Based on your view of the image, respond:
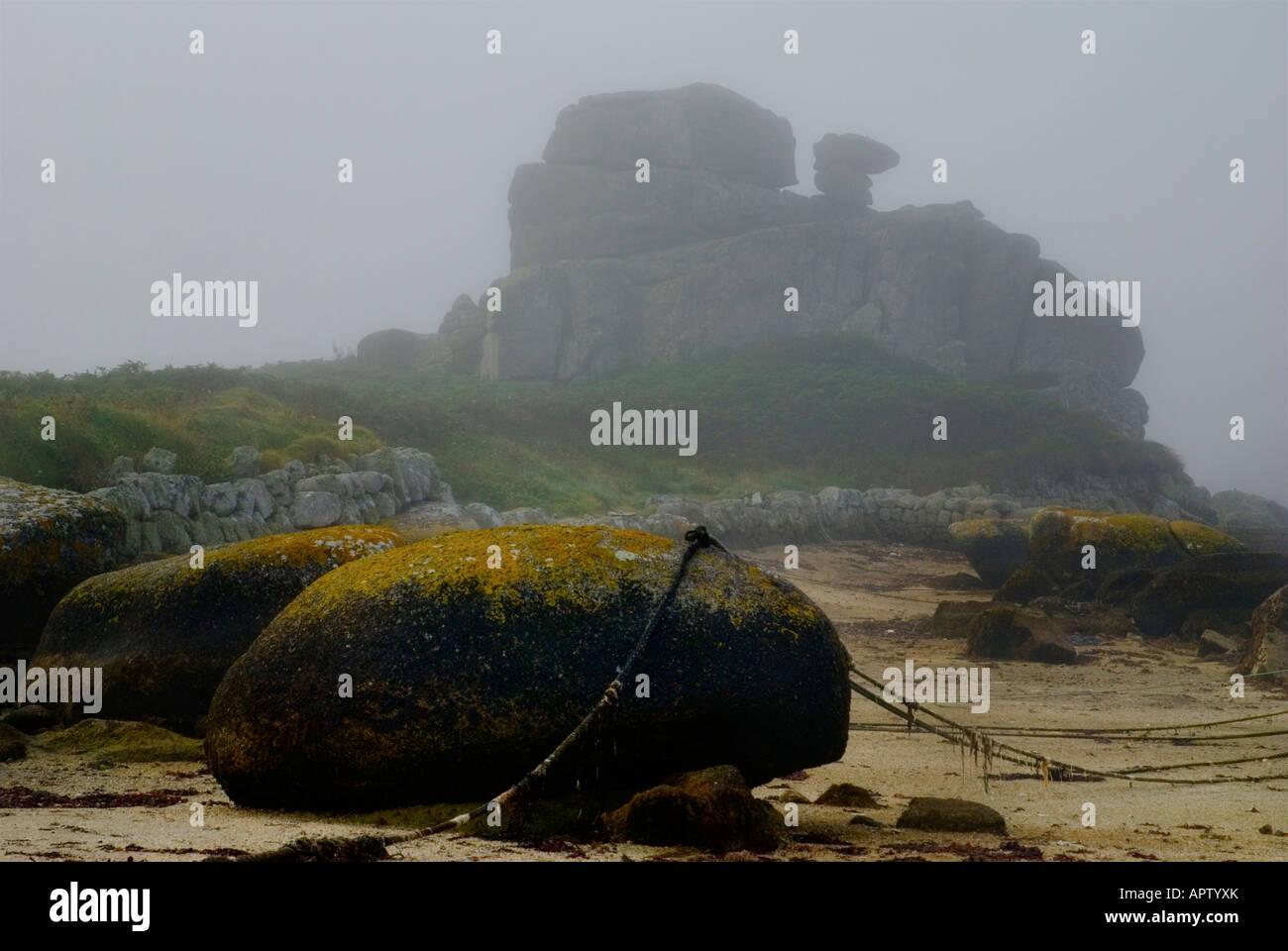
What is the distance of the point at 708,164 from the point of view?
293 feet

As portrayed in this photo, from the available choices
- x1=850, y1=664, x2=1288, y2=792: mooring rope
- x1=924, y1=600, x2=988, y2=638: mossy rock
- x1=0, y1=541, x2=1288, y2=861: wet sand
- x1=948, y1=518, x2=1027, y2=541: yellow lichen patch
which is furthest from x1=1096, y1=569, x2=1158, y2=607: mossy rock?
x1=850, y1=664, x2=1288, y2=792: mooring rope

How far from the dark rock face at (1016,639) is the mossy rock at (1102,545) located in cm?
592

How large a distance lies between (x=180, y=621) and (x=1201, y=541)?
20059 mm

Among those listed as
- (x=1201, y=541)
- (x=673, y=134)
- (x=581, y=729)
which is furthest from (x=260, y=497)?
(x=673, y=134)

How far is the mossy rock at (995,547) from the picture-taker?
2366 centimetres

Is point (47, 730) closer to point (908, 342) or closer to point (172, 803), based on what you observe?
point (172, 803)

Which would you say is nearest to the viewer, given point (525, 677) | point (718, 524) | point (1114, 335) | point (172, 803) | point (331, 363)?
point (525, 677)

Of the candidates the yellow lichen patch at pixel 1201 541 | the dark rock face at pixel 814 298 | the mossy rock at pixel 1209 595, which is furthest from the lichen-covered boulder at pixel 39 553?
the dark rock face at pixel 814 298

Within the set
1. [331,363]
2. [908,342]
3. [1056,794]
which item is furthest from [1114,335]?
[1056,794]

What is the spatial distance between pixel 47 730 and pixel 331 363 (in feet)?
205

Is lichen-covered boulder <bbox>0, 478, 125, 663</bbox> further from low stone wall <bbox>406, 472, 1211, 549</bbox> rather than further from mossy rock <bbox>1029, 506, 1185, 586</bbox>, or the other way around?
mossy rock <bbox>1029, 506, 1185, 586</bbox>

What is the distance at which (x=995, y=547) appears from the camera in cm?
2384

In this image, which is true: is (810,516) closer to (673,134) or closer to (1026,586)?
(1026,586)

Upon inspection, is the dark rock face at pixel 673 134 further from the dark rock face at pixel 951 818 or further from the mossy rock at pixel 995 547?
the dark rock face at pixel 951 818
